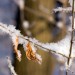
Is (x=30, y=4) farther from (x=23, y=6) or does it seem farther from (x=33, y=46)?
(x=33, y=46)

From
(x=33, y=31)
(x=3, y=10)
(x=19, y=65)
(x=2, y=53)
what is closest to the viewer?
(x=19, y=65)

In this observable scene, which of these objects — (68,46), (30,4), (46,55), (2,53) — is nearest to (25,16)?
(30,4)

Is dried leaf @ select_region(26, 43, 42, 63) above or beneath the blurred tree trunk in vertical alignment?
beneath

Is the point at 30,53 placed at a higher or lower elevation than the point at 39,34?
lower

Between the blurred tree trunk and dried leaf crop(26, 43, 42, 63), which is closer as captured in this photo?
dried leaf crop(26, 43, 42, 63)

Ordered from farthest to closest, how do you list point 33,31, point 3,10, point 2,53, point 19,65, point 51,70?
1. point 3,10
2. point 2,53
3. point 51,70
4. point 33,31
5. point 19,65

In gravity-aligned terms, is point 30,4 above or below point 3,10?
below

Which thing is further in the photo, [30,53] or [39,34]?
[39,34]

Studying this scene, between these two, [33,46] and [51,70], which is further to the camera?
[51,70]

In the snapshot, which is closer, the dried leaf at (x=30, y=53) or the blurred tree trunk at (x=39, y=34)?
the dried leaf at (x=30, y=53)

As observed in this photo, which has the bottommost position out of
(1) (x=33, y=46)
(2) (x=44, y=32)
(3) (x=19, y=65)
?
(1) (x=33, y=46)

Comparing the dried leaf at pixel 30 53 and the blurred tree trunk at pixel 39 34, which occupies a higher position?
the blurred tree trunk at pixel 39 34
